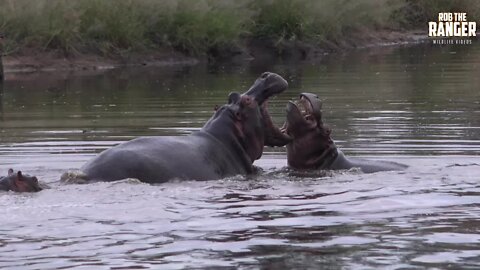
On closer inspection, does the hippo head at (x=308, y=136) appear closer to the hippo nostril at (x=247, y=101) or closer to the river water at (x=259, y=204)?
the river water at (x=259, y=204)

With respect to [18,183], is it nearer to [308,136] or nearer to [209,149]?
[209,149]

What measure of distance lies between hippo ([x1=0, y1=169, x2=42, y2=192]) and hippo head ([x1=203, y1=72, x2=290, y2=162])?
1980mm

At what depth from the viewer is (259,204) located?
8.78 meters

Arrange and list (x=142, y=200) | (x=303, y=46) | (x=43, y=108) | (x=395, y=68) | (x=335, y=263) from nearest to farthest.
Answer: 1. (x=335, y=263)
2. (x=142, y=200)
3. (x=43, y=108)
4. (x=395, y=68)
5. (x=303, y=46)

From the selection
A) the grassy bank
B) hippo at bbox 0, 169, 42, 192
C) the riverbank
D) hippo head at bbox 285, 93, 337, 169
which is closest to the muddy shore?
A: the riverbank

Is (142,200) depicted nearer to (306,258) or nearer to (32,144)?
(306,258)

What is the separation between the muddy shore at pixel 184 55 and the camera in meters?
32.0

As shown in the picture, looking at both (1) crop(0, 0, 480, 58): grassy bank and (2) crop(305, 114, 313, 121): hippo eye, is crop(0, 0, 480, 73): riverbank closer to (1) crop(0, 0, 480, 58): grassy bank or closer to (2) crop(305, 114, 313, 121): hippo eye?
(1) crop(0, 0, 480, 58): grassy bank

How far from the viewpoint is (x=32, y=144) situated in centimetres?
1384

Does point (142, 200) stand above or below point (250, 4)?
below

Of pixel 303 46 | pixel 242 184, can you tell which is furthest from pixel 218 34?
pixel 242 184

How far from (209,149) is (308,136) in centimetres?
118

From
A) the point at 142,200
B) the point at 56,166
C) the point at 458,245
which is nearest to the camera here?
the point at 458,245

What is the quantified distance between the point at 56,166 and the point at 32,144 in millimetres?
2226
